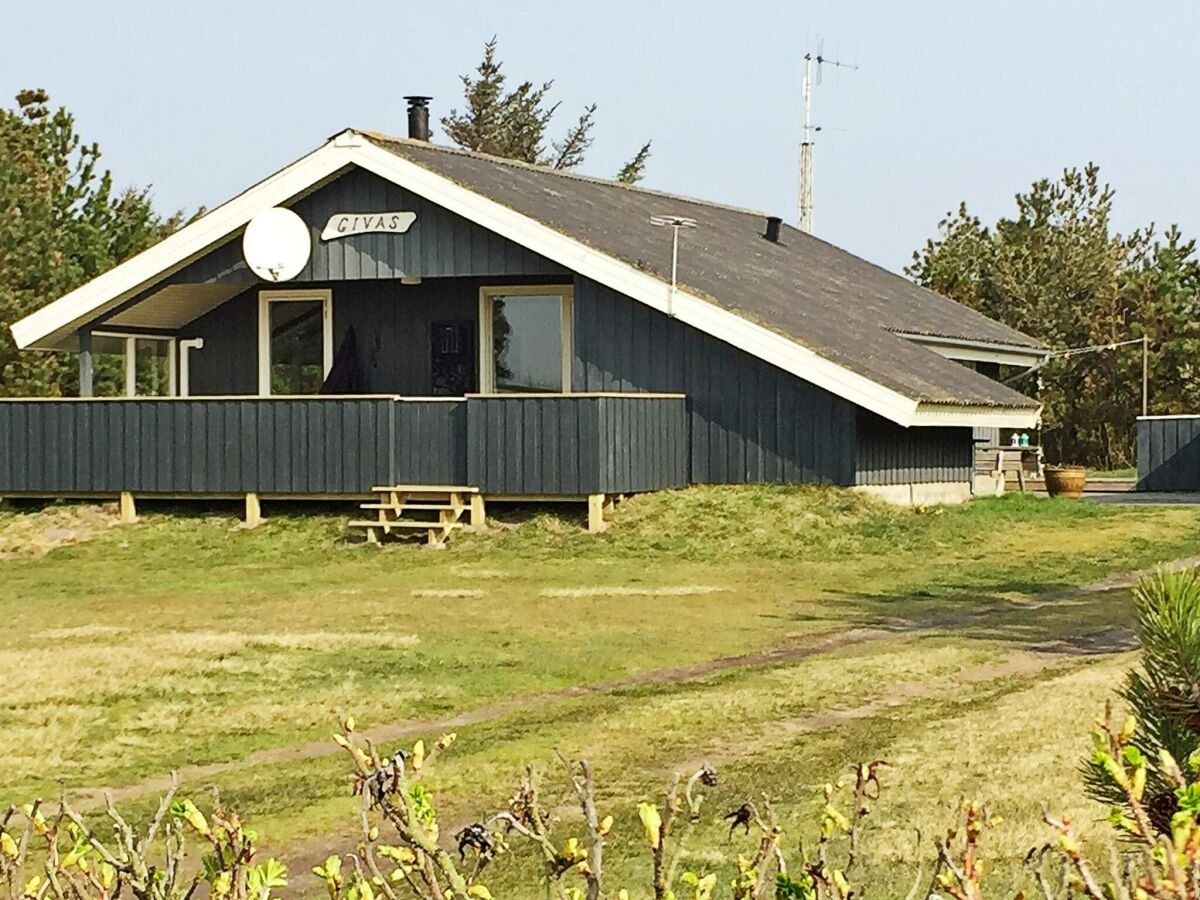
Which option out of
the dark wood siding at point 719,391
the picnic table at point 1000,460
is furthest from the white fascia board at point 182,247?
the picnic table at point 1000,460

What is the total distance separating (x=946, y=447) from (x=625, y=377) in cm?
498

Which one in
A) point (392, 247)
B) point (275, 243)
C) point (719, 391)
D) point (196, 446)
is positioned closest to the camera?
point (719, 391)

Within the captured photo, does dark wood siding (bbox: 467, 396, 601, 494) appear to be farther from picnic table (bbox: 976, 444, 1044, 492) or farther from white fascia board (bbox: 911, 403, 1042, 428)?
picnic table (bbox: 976, 444, 1044, 492)

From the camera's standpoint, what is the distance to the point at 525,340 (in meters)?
26.5

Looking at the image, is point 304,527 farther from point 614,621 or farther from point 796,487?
point 614,621

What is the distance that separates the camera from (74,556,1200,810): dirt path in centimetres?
995

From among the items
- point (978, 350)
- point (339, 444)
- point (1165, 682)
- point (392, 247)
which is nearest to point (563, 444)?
point (339, 444)

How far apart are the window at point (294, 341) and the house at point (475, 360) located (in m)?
0.03

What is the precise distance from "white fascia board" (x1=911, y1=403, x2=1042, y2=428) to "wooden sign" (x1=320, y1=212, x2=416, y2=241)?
283 inches

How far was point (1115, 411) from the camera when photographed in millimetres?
49844

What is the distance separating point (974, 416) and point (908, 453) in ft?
4.08

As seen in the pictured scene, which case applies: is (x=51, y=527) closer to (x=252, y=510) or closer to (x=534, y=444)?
(x=252, y=510)

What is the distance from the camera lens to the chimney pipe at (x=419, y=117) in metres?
29.6

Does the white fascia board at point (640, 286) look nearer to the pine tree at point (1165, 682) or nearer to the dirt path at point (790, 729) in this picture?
the dirt path at point (790, 729)
